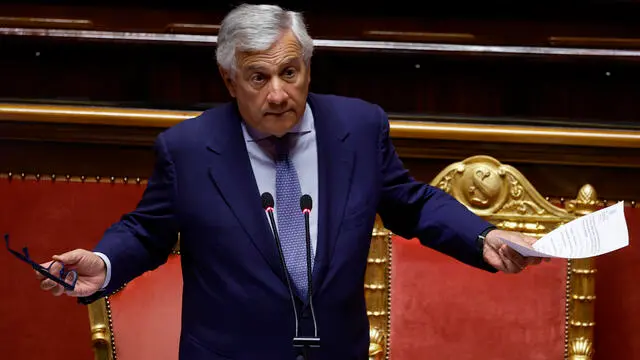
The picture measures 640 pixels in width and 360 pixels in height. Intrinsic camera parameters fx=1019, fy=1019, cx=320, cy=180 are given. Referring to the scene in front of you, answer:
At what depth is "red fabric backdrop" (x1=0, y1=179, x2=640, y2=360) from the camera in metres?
1.27

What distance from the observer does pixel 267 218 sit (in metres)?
0.92

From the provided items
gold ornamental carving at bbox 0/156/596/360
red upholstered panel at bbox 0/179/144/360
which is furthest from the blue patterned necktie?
red upholstered panel at bbox 0/179/144/360

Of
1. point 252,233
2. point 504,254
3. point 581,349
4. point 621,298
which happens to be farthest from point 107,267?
point 621,298

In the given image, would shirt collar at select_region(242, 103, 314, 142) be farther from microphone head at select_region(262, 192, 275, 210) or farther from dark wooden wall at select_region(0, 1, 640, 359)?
dark wooden wall at select_region(0, 1, 640, 359)

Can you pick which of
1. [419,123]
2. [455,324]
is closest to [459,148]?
[419,123]

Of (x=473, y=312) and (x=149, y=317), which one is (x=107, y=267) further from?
(x=473, y=312)

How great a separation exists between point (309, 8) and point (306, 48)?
1.06 meters

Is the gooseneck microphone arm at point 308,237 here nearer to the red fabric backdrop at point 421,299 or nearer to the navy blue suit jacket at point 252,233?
the navy blue suit jacket at point 252,233

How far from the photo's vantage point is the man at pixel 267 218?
2.97 feet

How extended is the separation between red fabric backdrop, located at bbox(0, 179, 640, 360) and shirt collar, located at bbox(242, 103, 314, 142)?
13.8 inches

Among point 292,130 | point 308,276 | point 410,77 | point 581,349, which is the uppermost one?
point 410,77

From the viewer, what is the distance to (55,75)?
71.1 inches

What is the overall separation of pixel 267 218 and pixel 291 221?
2 cm

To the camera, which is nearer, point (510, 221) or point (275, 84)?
point (275, 84)
